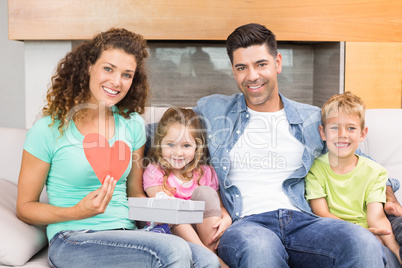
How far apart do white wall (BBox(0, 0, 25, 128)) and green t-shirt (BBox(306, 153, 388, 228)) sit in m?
2.81

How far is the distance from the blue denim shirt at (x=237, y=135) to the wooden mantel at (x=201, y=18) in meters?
0.90

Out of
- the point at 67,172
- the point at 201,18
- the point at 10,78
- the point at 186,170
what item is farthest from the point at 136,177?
the point at 10,78

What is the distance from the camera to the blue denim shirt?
188 centimetres

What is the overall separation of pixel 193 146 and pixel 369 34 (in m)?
1.56

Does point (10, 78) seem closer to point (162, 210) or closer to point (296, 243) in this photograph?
point (162, 210)

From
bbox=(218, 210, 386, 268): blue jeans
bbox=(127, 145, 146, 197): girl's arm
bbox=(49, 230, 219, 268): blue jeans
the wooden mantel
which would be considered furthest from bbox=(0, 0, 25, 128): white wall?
bbox=(218, 210, 386, 268): blue jeans

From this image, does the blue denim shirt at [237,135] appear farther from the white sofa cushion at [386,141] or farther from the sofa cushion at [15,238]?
the sofa cushion at [15,238]

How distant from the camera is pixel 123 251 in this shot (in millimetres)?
1438

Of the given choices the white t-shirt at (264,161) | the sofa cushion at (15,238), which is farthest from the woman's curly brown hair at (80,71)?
the white t-shirt at (264,161)

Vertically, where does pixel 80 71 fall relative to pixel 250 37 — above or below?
below

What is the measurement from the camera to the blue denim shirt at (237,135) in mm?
1882

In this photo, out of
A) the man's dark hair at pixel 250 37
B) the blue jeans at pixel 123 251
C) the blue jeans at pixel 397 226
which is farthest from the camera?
the man's dark hair at pixel 250 37

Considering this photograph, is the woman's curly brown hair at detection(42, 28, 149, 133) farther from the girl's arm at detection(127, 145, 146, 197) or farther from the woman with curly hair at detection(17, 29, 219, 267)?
the girl's arm at detection(127, 145, 146, 197)

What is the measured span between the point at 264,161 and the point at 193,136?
298 mm
